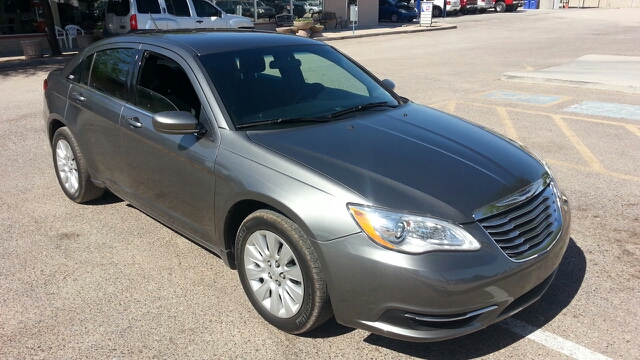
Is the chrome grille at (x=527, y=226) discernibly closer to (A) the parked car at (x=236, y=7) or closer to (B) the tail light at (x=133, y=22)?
(B) the tail light at (x=133, y=22)

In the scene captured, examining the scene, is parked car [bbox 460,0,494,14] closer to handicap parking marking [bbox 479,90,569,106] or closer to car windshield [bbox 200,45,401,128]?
handicap parking marking [bbox 479,90,569,106]

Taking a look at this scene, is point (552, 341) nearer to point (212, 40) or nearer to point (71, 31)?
point (212, 40)

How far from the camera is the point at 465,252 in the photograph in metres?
2.72

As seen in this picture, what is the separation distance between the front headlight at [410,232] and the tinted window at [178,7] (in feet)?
55.1

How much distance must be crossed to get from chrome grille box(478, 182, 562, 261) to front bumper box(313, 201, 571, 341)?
67 millimetres

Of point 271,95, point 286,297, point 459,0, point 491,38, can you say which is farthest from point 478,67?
point 459,0

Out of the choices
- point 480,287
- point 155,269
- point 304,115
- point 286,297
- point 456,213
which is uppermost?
point 304,115

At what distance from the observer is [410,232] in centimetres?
273

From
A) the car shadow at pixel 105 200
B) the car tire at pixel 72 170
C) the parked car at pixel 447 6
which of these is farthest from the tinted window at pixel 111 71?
the parked car at pixel 447 6

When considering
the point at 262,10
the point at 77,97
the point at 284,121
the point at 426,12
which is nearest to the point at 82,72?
the point at 77,97

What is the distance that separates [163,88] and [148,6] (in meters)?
14.8

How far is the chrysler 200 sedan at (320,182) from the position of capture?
9.00ft

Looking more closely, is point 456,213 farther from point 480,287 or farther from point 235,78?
point 235,78

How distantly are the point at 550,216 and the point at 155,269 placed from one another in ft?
8.90
